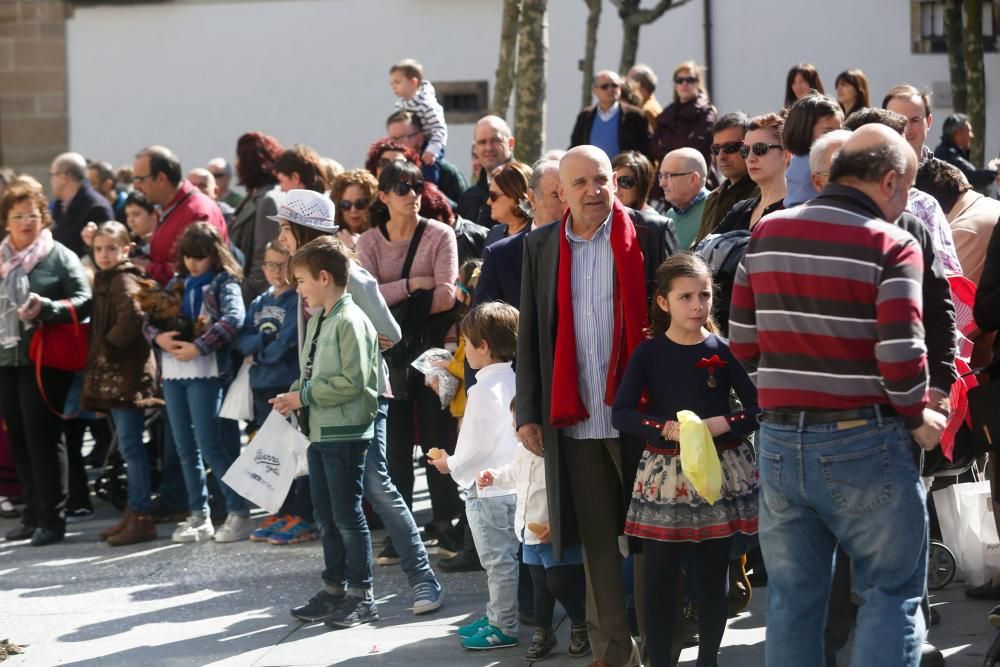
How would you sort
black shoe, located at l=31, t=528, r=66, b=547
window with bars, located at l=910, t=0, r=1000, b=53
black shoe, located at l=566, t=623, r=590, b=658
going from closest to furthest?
black shoe, located at l=566, t=623, r=590, b=658 < black shoe, located at l=31, t=528, r=66, b=547 < window with bars, located at l=910, t=0, r=1000, b=53

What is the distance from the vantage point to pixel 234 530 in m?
9.07

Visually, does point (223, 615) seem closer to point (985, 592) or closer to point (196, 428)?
point (196, 428)

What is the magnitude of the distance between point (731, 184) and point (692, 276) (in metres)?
1.69

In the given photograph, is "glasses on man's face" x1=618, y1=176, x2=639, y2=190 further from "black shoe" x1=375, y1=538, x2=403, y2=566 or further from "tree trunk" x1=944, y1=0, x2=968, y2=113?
"tree trunk" x1=944, y1=0, x2=968, y2=113

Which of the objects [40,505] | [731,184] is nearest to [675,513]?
[731,184]

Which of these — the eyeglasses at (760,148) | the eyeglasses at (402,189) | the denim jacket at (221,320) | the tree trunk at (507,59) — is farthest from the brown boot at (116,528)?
the tree trunk at (507,59)

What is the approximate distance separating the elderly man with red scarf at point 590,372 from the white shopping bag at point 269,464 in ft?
7.55

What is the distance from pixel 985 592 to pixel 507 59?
8.65 m

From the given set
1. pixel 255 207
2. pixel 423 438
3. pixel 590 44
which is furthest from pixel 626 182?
pixel 590 44

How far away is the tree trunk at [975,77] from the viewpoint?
18109 millimetres

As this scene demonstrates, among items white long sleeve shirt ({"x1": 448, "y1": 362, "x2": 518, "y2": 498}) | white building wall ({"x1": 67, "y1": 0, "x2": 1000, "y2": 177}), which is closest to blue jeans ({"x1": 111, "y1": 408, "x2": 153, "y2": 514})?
white long sleeve shirt ({"x1": 448, "y1": 362, "x2": 518, "y2": 498})

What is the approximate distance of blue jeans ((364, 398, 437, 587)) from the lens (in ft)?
23.2

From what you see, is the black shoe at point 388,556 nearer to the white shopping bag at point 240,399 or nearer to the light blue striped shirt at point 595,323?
the white shopping bag at point 240,399

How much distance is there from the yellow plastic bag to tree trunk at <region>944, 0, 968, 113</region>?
1466cm
